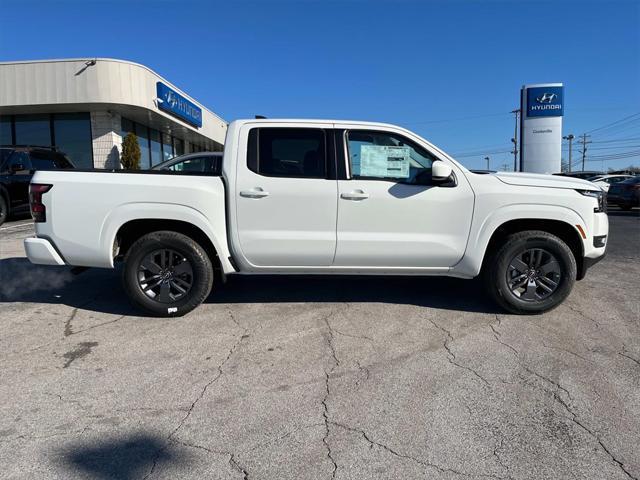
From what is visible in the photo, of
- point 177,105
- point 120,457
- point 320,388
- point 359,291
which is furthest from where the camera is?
point 177,105

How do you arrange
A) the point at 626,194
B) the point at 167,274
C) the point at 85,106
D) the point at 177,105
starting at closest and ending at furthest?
the point at 167,274
the point at 626,194
the point at 85,106
the point at 177,105

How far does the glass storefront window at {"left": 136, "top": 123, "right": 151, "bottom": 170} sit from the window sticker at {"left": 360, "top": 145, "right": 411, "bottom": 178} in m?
19.9

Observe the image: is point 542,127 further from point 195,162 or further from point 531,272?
point 531,272

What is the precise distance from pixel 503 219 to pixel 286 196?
2111 millimetres

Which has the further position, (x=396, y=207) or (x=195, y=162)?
(x=195, y=162)

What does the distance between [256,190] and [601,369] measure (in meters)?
3.25

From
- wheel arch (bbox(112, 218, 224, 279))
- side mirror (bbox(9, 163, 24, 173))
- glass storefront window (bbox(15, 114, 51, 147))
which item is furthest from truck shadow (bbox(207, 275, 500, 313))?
glass storefront window (bbox(15, 114, 51, 147))

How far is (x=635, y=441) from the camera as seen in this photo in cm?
271

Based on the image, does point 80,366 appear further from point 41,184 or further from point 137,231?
point 41,184

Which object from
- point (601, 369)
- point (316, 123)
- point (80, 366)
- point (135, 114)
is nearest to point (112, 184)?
point (80, 366)

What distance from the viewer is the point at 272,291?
5668 mm

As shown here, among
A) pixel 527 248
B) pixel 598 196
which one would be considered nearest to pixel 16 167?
pixel 527 248

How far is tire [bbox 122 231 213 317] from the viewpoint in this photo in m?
4.63

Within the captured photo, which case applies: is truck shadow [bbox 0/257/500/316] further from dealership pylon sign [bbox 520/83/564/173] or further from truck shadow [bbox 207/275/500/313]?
dealership pylon sign [bbox 520/83/564/173]
